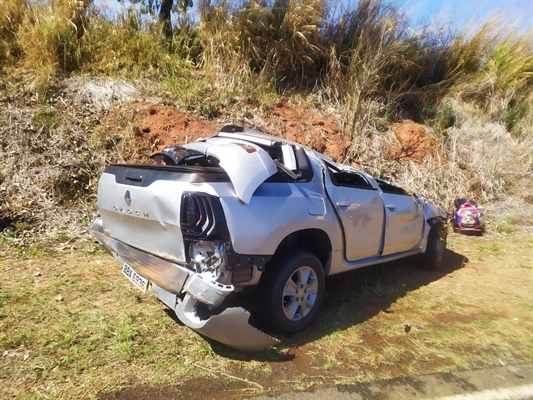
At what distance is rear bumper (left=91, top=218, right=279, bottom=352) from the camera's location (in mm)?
3002

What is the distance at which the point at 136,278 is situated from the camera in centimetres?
357

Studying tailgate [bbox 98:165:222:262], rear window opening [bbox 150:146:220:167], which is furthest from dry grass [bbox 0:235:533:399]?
rear window opening [bbox 150:146:220:167]

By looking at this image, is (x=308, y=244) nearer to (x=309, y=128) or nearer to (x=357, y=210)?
(x=357, y=210)

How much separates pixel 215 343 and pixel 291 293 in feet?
2.52

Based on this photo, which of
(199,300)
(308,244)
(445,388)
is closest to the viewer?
(199,300)

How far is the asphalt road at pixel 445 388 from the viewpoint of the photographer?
311 centimetres

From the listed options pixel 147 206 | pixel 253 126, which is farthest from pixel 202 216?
pixel 253 126

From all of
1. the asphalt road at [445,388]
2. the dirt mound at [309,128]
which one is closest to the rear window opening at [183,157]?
the asphalt road at [445,388]

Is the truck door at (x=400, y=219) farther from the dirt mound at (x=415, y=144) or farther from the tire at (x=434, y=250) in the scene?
the dirt mound at (x=415, y=144)

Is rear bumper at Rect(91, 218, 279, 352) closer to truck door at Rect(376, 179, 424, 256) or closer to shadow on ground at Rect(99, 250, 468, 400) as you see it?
shadow on ground at Rect(99, 250, 468, 400)

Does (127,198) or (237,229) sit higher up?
(127,198)

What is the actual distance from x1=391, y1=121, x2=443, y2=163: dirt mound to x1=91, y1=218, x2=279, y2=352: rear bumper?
719cm

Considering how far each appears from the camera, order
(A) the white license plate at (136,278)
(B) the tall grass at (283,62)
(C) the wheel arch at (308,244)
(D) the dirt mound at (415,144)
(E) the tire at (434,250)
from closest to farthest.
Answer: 1. (A) the white license plate at (136,278)
2. (C) the wheel arch at (308,244)
3. (E) the tire at (434,250)
4. (B) the tall grass at (283,62)
5. (D) the dirt mound at (415,144)

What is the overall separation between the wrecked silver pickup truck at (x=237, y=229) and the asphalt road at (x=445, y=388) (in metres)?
0.62
